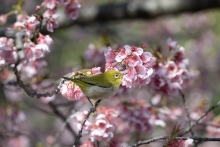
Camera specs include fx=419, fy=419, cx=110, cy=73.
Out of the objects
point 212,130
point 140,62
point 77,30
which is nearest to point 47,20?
point 140,62

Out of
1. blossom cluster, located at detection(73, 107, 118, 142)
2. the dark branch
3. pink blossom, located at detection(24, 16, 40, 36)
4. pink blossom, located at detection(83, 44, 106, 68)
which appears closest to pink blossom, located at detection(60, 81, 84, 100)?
blossom cluster, located at detection(73, 107, 118, 142)

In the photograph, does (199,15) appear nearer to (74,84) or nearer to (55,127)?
(55,127)

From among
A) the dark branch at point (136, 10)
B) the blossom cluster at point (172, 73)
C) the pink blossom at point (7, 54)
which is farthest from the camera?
the dark branch at point (136, 10)

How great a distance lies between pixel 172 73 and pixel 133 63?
1.93 feet

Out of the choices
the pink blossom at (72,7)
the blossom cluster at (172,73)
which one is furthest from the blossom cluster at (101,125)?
the pink blossom at (72,7)

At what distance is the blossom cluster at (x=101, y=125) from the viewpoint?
7.94 ft

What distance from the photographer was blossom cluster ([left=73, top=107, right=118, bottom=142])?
242 cm

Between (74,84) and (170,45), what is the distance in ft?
2.46

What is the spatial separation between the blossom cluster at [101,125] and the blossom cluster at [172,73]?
1.28 ft

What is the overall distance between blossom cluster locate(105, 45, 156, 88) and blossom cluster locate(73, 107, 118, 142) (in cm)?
38

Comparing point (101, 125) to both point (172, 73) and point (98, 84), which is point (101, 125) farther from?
point (172, 73)

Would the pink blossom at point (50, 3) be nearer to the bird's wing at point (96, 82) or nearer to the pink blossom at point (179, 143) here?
the bird's wing at point (96, 82)

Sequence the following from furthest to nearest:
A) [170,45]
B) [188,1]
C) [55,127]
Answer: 1. [55,127]
2. [188,1]
3. [170,45]

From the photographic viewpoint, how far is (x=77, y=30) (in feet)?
23.7
